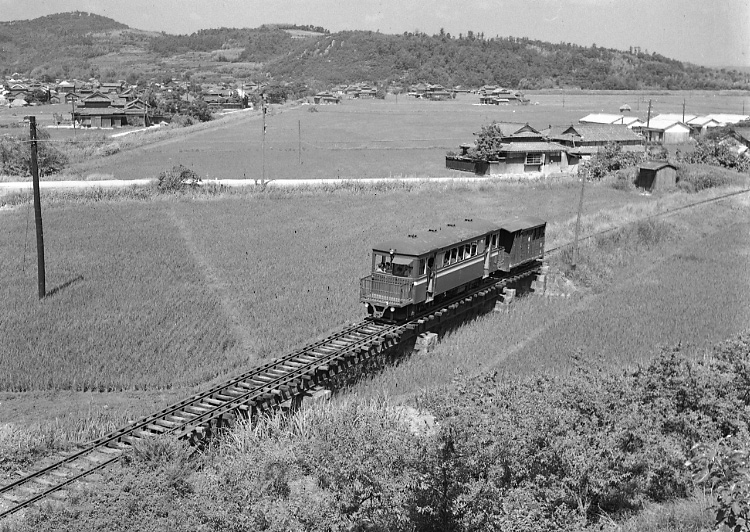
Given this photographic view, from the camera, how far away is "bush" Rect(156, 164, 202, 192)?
162 ft

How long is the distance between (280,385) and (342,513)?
6737 millimetres

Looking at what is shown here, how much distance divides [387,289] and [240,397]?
672 cm

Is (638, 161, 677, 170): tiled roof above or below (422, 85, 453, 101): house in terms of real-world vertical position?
below

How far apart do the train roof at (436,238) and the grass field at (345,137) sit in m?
28.7

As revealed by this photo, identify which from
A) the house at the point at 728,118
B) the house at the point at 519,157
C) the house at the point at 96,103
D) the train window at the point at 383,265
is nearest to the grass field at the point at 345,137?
the house at the point at 519,157

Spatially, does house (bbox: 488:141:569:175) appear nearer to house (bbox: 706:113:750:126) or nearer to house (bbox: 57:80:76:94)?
house (bbox: 706:113:750:126)

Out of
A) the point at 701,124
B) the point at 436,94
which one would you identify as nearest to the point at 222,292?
the point at 701,124

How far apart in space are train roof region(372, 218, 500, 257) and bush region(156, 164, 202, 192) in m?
27.0

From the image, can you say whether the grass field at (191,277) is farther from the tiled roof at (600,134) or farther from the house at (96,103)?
the house at (96,103)

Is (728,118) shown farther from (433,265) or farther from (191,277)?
(433,265)

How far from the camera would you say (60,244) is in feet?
111

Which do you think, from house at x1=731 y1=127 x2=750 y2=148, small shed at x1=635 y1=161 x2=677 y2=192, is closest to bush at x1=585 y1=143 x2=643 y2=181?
small shed at x1=635 y1=161 x2=677 y2=192

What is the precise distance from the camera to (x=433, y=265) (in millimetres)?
23766

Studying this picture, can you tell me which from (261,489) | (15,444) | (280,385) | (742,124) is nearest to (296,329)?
(280,385)
